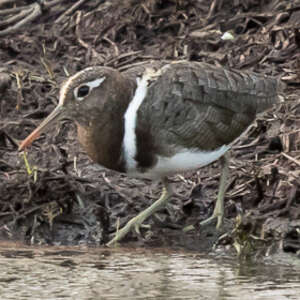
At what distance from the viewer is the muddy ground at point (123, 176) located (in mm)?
6945

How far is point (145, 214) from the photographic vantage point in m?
6.95

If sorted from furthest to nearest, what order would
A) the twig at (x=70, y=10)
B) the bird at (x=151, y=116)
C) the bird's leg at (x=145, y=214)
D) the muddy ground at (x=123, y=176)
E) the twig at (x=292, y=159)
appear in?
the twig at (x=70, y=10)
the twig at (x=292, y=159)
the muddy ground at (x=123, y=176)
the bird's leg at (x=145, y=214)
the bird at (x=151, y=116)

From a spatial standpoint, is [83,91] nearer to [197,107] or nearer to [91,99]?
[91,99]

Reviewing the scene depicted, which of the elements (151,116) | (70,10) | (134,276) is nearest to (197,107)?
(151,116)

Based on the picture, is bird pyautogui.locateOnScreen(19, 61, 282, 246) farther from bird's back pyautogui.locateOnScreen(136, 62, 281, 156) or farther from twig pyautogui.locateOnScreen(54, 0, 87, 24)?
twig pyautogui.locateOnScreen(54, 0, 87, 24)

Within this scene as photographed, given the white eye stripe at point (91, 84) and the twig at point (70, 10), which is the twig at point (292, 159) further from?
the twig at point (70, 10)

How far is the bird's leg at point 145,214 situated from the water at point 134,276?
186 millimetres

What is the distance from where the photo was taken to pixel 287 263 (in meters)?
6.16

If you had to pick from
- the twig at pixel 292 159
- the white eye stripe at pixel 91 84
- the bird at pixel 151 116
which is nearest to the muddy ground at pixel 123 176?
the twig at pixel 292 159

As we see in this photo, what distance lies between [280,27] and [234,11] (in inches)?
27.0

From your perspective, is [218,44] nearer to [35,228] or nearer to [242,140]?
[242,140]

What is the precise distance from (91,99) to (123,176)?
4.18 feet

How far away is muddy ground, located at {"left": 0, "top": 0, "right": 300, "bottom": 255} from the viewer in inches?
273

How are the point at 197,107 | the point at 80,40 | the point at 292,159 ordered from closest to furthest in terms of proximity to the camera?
the point at 197,107 → the point at 292,159 → the point at 80,40
